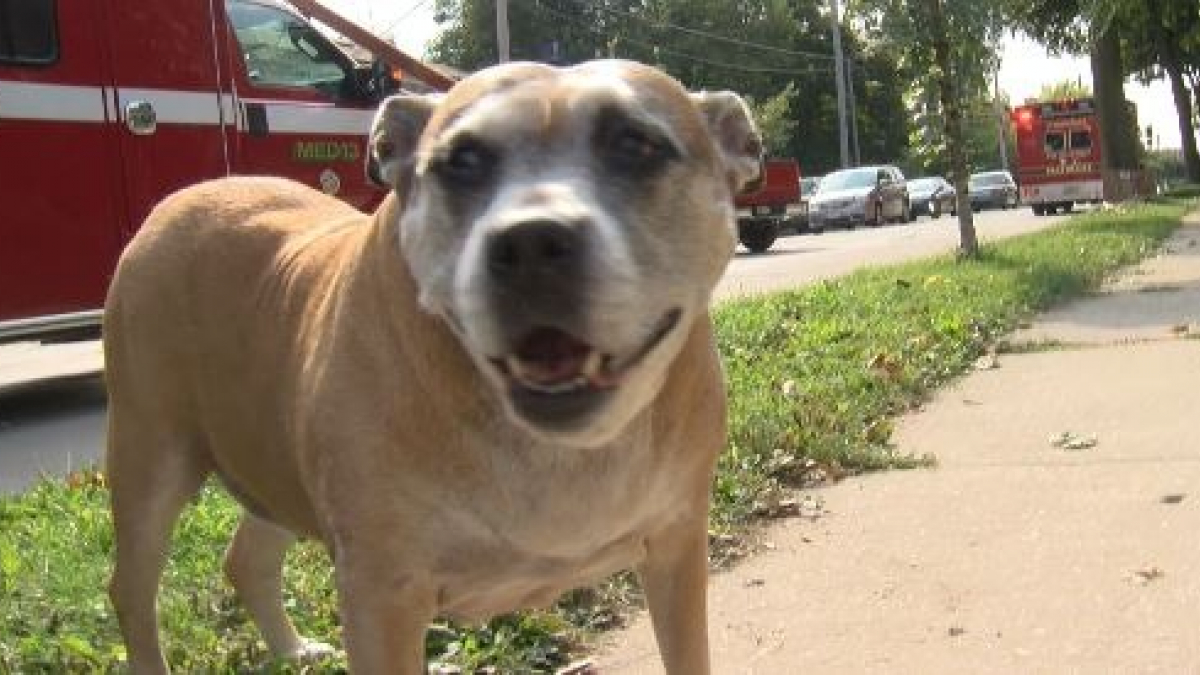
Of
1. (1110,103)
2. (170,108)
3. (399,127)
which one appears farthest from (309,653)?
(1110,103)

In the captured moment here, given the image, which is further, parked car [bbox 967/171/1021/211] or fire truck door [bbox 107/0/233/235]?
parked car [bbox 967/171/1021/211]

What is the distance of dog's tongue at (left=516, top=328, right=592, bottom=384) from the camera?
8.80ft

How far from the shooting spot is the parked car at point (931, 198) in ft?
158

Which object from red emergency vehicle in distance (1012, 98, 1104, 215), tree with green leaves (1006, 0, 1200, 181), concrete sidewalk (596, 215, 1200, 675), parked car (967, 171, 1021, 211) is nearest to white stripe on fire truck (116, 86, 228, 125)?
concrete sidewalk (596, 215, 1200, 675)

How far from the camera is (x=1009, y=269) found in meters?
12.9

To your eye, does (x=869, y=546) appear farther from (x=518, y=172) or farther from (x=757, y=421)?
(x=518, y=172)

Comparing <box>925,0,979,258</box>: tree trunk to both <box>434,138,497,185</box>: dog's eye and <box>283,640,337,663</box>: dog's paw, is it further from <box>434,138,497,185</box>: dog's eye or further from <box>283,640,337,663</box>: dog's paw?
<box>434,138,497,185</box>: dog's eye

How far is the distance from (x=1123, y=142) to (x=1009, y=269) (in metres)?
19.4

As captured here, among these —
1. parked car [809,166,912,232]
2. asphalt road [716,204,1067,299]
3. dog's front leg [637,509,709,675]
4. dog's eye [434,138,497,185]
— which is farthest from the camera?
parked car [809,166,912,232]

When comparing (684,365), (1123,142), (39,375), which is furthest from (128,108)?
(1123,142)

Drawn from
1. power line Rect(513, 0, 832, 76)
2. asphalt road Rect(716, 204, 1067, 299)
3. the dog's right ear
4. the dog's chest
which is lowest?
the dog's chest

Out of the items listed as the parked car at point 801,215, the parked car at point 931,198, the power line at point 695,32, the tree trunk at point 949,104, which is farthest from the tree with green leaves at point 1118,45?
the power line at point 695,32

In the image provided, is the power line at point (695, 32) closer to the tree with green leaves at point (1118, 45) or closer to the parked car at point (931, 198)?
the parked car at point (931, 198)

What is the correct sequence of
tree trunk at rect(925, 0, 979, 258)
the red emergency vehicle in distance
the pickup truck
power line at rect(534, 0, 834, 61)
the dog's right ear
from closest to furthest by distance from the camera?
the dog's right ear, tree trunk at rect(925, 0, 979, 258), the pickup truck, the red emergency vehicle in distance, power line at rect(534, 0, 834, 61)
